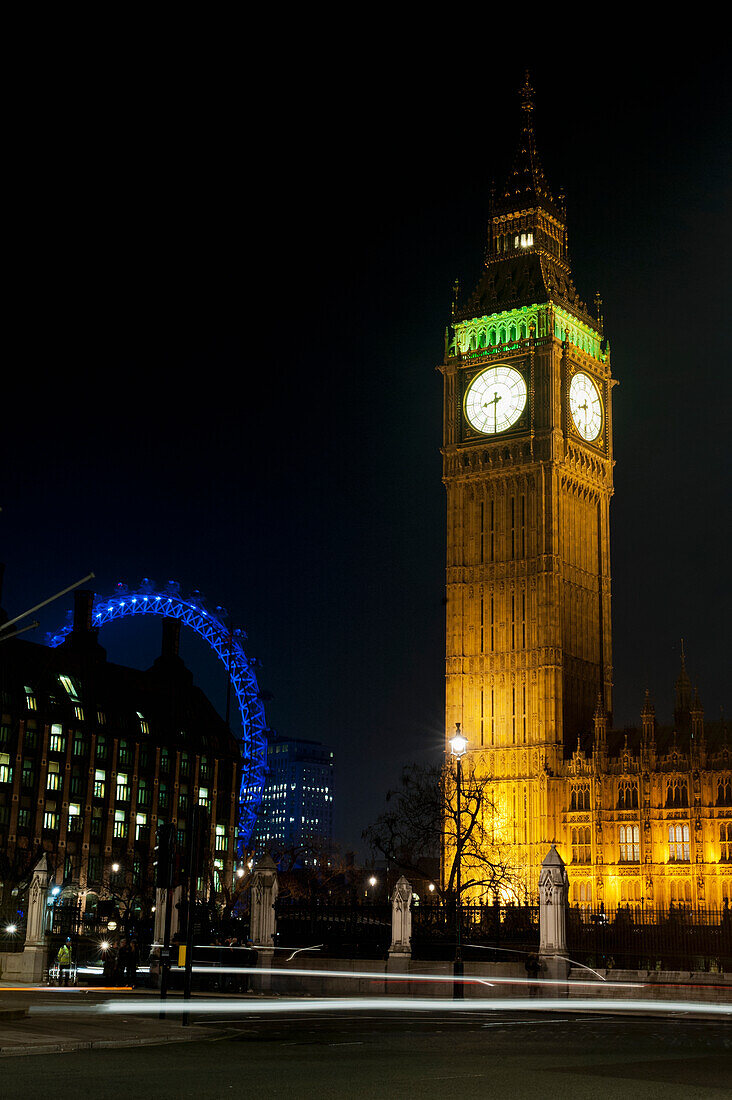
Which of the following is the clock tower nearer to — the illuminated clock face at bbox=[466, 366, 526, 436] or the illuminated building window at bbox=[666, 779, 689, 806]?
the illuminated clock face at bbox=[466, 366, 526, 436]

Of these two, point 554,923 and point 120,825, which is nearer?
point 554,923

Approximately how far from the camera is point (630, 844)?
3455 inches

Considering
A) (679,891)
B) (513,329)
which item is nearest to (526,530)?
(513,329)

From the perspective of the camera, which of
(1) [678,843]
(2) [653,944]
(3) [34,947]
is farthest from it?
(1) [678,843]

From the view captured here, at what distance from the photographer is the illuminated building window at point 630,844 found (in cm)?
8731

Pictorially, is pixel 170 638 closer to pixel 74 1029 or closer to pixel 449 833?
pixel 449 833

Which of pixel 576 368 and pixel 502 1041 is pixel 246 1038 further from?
pixel 576 368

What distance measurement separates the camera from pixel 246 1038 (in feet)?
67.7

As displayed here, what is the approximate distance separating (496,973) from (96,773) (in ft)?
272

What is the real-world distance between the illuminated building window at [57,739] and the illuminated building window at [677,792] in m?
50.1

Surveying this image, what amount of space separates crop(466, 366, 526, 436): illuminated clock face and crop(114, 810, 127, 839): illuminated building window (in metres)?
46.2

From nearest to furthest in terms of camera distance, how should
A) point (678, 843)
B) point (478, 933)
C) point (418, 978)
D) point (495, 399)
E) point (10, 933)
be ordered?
point (418, 978) < point (478, 933) < point (10, 933) < point (678, 843) < point (495, 399)

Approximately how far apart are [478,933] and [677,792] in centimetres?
4613

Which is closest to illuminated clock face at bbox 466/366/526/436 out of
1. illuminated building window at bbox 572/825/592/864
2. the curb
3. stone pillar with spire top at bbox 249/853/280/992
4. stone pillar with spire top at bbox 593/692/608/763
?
stone pillar with spire top at bbox 593/692/608/763
